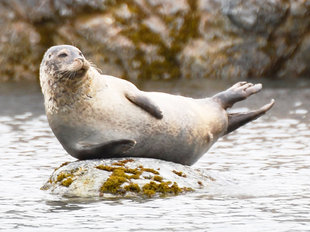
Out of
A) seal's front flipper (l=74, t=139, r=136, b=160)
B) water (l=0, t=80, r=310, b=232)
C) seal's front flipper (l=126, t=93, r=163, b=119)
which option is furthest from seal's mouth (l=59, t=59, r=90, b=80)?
water (l=0, t=80, r=310, b=232)

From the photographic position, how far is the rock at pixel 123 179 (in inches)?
390

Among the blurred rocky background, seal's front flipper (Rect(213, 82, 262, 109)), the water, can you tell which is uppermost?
the blurred rocky background

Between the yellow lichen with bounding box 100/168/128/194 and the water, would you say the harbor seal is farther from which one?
the water

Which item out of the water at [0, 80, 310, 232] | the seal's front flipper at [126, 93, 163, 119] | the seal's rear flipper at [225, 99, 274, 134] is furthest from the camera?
the seal's rear flipper at [225, 99, 274, 134]

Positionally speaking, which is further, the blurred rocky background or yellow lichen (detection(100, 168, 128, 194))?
the blurred rocky background

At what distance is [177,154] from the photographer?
1077cm

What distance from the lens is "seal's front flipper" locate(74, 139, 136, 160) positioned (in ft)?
33.3

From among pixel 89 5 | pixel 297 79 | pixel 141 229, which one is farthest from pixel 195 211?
pixel 89 5

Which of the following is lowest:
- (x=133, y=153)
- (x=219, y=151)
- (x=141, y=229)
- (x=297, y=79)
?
(x=141, y=229)

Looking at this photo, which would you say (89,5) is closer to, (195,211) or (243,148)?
(243,148)

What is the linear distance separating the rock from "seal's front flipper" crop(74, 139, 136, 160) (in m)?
0.10

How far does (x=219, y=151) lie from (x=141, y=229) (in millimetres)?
6011

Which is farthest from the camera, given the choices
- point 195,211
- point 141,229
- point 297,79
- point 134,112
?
point 297,79

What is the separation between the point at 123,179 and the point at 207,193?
96 centimetres
